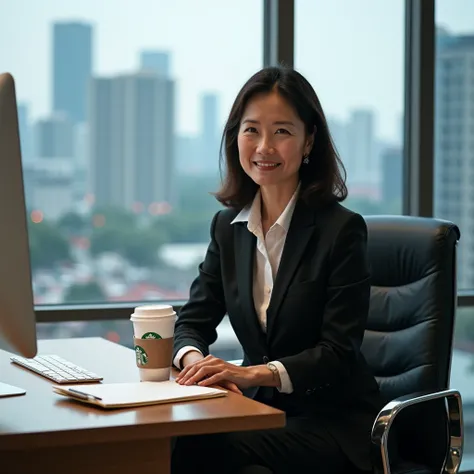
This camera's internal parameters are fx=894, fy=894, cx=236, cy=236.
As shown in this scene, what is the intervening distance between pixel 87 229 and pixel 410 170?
1.37 meters

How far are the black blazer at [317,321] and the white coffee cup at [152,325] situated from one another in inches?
12.7

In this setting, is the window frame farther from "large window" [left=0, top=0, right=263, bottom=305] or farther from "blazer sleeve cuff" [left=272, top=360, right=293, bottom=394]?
"blazer sleeve cuff" [left=272, top=360, right=293, bottom=394]

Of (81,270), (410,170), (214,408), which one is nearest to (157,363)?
(214,408)

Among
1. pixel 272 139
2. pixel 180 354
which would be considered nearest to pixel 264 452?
pixel 180 354

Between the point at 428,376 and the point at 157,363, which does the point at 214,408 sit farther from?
the point at 428,376

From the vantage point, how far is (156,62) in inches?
134

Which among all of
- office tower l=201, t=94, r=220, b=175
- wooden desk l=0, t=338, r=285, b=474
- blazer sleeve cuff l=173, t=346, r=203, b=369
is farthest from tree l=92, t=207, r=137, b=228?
wooden desk l=0, t=338, r=285, b=474

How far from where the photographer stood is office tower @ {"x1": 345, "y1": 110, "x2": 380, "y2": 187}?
370cm

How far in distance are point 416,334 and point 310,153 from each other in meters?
0.58

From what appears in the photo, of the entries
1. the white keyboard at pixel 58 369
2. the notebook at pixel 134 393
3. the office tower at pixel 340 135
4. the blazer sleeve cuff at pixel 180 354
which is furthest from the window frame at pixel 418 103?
the notebook at pixel 134 393

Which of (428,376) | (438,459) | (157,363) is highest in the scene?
(157,363)

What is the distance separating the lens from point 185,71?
11.3 feet

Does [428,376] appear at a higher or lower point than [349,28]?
lower

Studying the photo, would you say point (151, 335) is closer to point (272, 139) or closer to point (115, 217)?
point (272, 139)
